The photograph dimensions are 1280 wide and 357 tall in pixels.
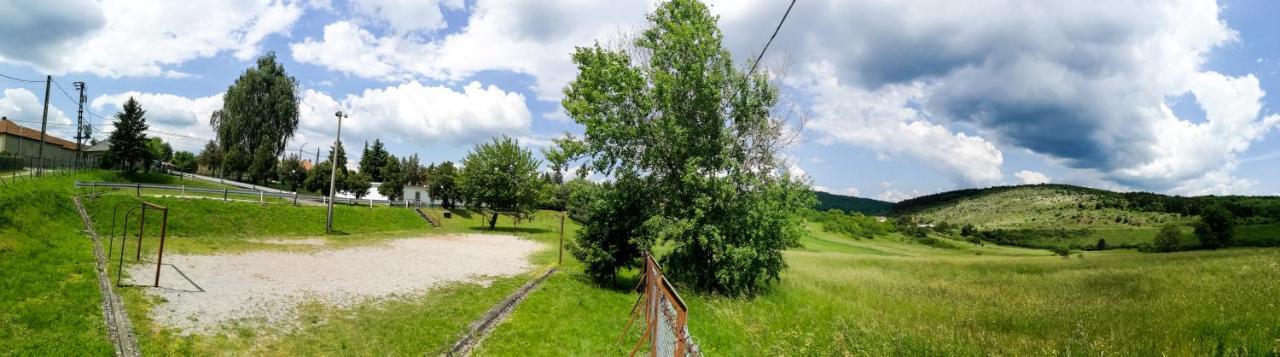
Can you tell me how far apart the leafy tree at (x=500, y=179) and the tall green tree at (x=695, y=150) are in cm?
2828

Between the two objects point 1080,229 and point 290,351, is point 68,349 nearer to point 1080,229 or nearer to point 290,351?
point 290,351

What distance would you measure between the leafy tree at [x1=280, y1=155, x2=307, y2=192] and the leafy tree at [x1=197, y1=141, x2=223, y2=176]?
17.2 m

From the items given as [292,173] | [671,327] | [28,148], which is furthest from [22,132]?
[671,327]

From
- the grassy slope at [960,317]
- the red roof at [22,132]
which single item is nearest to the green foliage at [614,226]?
the grassy slope at [960,317]

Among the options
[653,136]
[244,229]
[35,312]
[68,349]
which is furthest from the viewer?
[244,229]

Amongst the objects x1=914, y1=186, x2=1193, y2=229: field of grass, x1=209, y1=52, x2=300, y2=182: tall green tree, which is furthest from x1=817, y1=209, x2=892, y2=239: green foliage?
x1=209, y1=52, x2=300, y2=182: tall green tree

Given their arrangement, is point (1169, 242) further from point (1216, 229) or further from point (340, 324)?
point (340, 324)

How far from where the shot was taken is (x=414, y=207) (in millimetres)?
50344

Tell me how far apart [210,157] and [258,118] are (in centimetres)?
3735

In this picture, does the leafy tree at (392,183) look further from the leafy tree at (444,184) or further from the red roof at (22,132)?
the red roof at (22,132)

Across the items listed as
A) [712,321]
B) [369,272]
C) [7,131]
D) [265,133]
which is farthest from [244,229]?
[7,131]

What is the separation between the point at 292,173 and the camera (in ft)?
223

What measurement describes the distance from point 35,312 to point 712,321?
1192 cm

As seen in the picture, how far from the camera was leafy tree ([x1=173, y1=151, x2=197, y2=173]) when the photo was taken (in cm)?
8848
